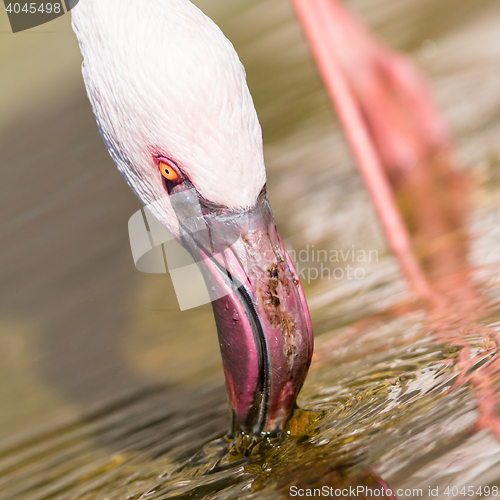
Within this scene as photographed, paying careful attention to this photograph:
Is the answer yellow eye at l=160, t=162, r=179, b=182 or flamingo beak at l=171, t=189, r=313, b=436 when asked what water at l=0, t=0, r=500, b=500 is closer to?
flamingo beak at l=171, t=189, r=313, b=436

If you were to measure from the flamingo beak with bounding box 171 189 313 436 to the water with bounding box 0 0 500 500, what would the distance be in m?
0.17

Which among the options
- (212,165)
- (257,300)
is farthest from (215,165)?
(257,300)

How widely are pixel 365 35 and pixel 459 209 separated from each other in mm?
841

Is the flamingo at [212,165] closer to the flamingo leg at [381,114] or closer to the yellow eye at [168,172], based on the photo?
the yellow eye at [168,172]

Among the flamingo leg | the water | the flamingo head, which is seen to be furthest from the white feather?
the flamingo leg

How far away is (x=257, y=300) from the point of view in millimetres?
992

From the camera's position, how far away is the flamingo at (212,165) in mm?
938

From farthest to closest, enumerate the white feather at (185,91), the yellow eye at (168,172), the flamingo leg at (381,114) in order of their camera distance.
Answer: the flamingo leg at (381,114), the yellow eye at (168,172), the white feather at (185,91)

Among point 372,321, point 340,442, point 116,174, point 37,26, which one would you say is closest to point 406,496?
point 340,442

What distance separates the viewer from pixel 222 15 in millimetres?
2227

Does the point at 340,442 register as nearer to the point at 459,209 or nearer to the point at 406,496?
the point at 406,496

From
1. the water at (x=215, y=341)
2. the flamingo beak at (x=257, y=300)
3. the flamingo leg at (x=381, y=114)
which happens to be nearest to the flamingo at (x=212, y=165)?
the flamingo beak at (x=257, y=300)

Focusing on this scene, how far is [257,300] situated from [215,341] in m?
0.75

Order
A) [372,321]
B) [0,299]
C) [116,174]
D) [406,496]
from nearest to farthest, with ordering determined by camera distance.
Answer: [406,496], [372,321], [0,299], [116,174]
